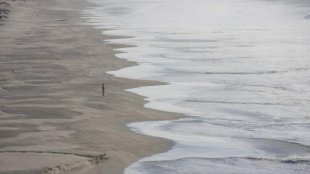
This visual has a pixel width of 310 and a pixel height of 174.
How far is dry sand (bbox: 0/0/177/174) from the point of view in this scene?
9148 mm

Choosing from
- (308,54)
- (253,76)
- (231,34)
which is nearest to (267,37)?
(231,34)

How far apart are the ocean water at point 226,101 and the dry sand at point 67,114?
0.49m

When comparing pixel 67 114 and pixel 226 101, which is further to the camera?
pixel 226 101

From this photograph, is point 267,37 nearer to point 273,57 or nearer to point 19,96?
point 273,57

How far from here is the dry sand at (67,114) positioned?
9148mm

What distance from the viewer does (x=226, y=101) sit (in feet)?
47.8

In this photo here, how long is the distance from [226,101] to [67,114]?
4172 millimetres

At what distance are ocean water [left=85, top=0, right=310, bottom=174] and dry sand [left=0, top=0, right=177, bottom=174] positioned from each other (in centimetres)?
49

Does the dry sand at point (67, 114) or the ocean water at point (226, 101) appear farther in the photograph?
the ocean water at point (226, 101)

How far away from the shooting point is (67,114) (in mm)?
12297

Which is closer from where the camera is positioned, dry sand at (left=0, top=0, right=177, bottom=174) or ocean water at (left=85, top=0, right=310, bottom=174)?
dry sand at (left=0, top=0, right=177, bottom=174)

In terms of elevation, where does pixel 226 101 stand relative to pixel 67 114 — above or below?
below

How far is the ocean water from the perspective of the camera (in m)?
9.62

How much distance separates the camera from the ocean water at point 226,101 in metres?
9.62
